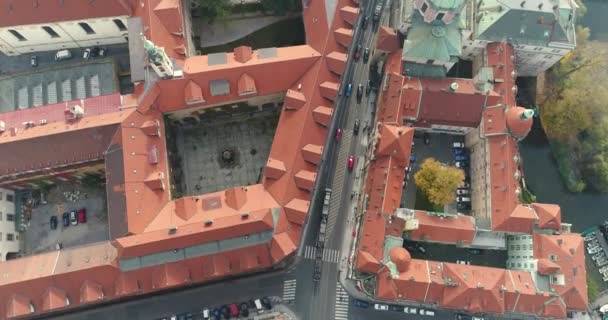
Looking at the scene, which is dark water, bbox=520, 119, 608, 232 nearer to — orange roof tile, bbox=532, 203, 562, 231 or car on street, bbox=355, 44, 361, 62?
orange roof tile, bbox=532, 203, 562, 231

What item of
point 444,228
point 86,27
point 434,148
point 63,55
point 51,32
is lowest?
point 444,228

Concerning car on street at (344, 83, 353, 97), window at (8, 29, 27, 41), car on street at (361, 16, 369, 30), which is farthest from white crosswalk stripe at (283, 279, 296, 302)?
window at (8, 29, 27, 41)

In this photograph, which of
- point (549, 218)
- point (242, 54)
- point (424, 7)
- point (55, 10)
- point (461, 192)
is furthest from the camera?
point (461, 192)

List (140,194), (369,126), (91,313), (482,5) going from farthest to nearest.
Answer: (369,126) → (482,5) → (91,313) → (140,194)

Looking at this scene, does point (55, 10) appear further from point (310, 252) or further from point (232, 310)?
point (310, 252)

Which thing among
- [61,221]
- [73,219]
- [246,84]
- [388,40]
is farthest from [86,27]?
[388,40]

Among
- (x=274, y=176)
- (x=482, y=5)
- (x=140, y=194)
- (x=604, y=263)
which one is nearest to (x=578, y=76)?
(x=482, y=5)

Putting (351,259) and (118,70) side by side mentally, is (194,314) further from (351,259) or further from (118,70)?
(118,70)
